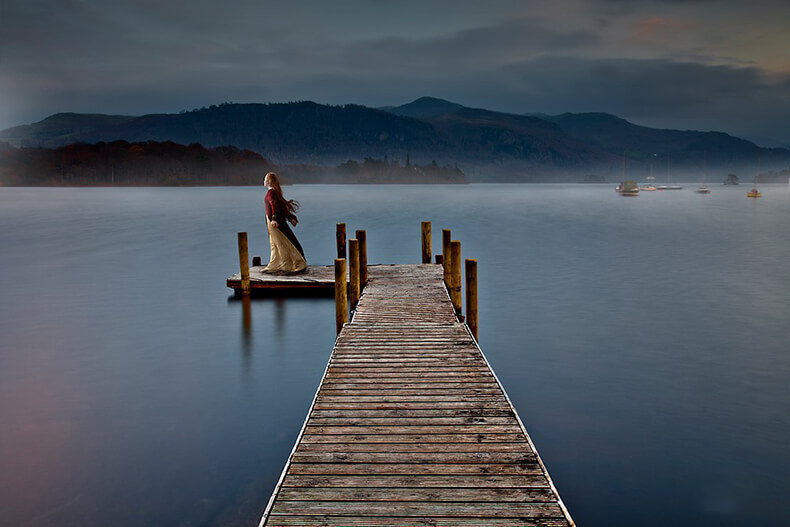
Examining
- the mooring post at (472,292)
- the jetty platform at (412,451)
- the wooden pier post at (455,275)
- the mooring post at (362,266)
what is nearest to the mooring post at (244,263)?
the mooring post at (362,266)

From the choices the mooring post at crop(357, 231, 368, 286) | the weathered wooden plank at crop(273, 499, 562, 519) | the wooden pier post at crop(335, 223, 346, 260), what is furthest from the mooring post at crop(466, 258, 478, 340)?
the wooden pier post at crop(335, 223, 346, 260)

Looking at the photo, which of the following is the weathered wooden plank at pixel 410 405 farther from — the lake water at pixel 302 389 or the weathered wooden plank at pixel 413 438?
the lake water at pixel 302 389

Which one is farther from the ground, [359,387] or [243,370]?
[359,387]

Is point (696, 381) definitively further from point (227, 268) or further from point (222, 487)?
point (227, 268)

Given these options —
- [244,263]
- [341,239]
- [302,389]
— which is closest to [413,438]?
[302,389]

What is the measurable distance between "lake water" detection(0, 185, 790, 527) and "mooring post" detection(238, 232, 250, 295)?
0.71 meters

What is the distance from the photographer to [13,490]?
8.07m

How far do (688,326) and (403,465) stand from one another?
1482 centimetres

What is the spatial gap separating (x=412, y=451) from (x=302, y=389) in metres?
6.69

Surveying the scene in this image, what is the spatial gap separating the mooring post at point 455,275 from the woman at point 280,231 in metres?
5.37

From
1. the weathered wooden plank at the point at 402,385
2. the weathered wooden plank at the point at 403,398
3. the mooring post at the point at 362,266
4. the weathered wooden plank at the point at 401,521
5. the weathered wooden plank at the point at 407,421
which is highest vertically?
the mooring post at the point at 362,266

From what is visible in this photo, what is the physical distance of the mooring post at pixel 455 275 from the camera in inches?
572

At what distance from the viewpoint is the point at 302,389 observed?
1251cm

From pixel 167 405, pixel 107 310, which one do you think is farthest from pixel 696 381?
pixel 107 310
